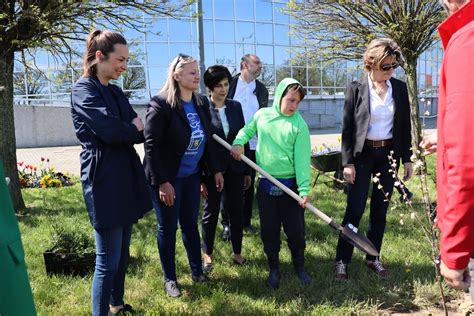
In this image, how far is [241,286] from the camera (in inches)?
134

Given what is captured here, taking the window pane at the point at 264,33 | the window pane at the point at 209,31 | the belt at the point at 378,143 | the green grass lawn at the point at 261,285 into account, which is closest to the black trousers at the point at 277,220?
the green grass lawn at the point at 261,285

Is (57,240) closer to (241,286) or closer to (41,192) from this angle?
(241,286)

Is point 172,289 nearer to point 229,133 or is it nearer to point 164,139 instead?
point 164,139

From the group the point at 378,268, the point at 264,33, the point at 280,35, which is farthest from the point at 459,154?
the point at 280,35

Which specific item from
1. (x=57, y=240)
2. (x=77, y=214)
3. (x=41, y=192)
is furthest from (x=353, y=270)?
(x=41, y=192)

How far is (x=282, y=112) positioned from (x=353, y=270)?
1540mm

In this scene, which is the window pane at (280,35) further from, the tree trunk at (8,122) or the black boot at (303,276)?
the black boot at (303,276)

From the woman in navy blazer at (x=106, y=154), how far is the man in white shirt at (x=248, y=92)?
2.25 m

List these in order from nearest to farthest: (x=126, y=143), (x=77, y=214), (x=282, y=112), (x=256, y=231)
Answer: (x=126, y=143) → (x=282, y=112) → (x=256, y=231) → (x=77, y=214)

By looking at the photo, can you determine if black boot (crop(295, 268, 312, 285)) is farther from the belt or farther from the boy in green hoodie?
the belt

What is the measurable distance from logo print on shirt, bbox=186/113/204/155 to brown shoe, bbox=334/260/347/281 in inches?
62.0

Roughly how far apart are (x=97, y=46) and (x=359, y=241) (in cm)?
223

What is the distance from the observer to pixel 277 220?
3385 mm

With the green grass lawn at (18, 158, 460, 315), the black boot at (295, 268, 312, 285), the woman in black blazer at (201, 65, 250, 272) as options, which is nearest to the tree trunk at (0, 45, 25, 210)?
the green grass lawn at (18, 158, 460, 315)
